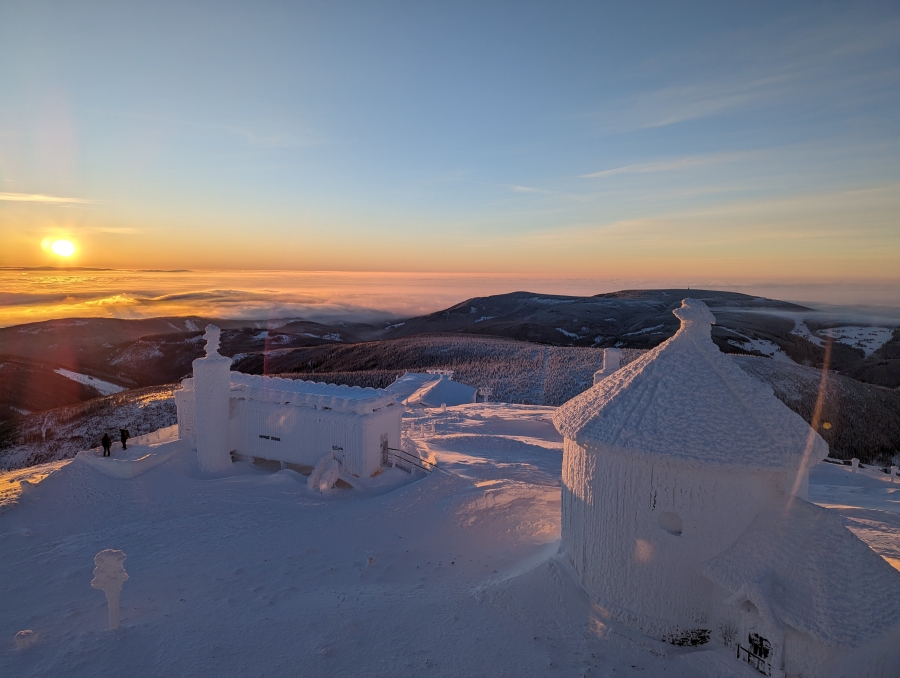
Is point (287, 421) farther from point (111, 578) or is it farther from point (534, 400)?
point (534, 400)

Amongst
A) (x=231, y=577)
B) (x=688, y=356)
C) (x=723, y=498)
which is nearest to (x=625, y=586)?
Answer: (x=723, y=498)

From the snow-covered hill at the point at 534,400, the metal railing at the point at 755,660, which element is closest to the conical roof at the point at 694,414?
the metal railing at the point at 755,660

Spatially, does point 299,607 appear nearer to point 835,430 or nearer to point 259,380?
point 259,380

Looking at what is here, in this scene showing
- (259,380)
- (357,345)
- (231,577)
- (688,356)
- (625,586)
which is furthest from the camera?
(357,345)

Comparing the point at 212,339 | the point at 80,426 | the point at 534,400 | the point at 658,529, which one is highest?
the point at 212,339

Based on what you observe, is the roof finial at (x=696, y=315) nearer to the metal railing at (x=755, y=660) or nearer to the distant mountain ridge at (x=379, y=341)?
the metal railing at (x=755, y=660)

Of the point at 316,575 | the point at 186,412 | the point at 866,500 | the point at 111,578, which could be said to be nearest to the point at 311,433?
the point at 186,412
